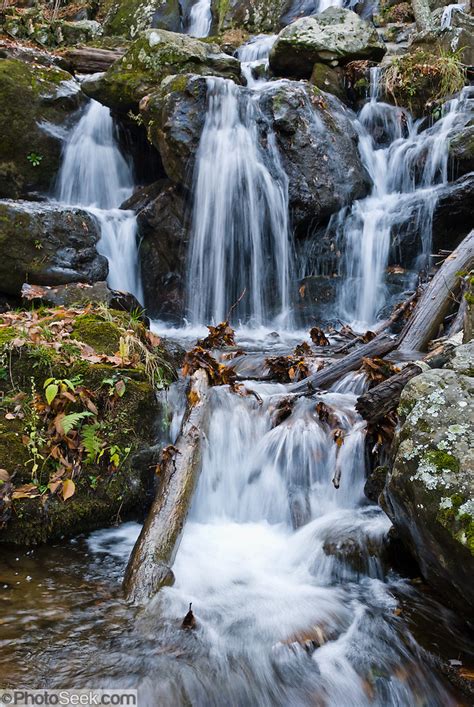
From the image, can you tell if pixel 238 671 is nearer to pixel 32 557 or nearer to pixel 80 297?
pixel 32 557

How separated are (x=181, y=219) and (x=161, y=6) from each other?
529 inches

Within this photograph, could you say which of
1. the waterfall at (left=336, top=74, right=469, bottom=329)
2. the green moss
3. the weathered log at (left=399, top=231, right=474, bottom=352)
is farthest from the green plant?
the weathered log at (left=399, top=231, right=474, bottom=352)

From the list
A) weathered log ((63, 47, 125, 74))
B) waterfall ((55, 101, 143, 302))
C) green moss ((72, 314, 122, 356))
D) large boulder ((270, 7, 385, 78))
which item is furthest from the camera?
weathered log ((63, 47, 125, 74))

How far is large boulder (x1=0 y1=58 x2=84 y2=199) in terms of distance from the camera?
10.7 metres

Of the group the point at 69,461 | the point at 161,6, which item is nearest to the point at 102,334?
the point at 69,461

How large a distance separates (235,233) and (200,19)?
45.7ft

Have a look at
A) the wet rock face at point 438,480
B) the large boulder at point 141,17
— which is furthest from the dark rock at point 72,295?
the large boulder at point 141,17

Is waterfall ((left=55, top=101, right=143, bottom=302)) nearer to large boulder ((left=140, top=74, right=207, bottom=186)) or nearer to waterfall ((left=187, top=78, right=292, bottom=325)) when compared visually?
large boulder ((left=140, top=74, right=207, bottom=186))

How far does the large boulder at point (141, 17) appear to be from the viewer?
18938 mm

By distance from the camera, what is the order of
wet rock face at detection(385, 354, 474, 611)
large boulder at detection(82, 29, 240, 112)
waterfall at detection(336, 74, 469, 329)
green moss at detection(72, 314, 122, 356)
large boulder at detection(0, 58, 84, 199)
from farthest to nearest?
large boulder at detection(82, 29, 240, 112) → large boulder at detection(0, 58, 84, 199) → waterfall at detection(336, 74, 469, 329) → green moss at detection(72, 314, 122, 356) → wet rock face at detection(385, 354, 474, 611)

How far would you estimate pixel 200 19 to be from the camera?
1961cm

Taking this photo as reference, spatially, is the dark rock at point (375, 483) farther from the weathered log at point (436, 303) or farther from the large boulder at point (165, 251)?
the large boulder at point (165, 251)

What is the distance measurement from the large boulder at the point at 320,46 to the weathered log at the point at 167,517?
10771 mm

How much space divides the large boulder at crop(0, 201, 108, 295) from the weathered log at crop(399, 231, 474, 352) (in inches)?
208
